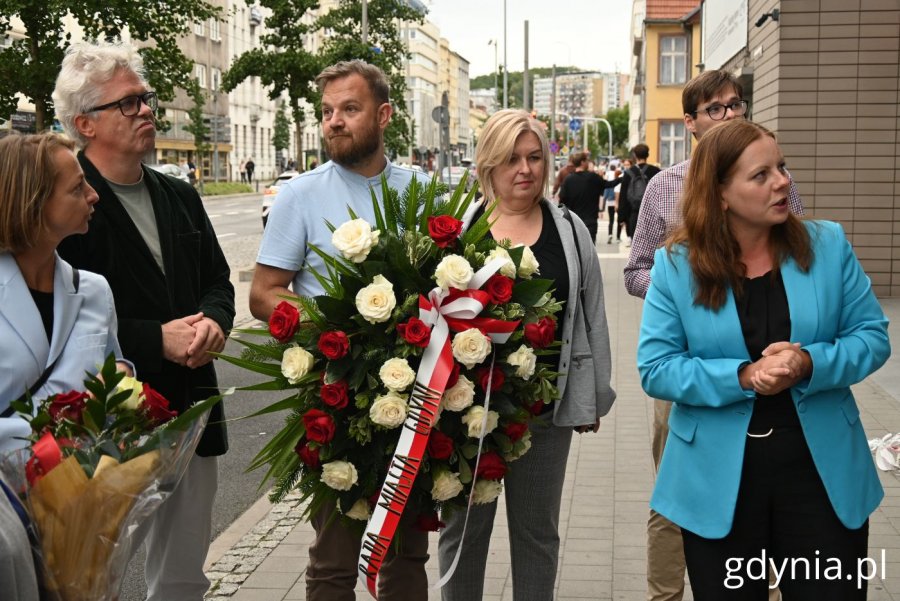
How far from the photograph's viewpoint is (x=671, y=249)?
3463 mm

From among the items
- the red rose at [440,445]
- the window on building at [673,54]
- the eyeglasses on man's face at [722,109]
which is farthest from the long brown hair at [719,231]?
the window on building at [673,54]

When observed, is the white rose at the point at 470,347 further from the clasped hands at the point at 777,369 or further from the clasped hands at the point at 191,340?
the clasped hands at the point at 191,340

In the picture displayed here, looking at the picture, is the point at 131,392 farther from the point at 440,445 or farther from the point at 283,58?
the point at 283,58

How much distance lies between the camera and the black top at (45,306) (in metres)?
3.10

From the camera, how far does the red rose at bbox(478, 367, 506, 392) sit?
344 cm

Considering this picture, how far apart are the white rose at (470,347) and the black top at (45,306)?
109cm

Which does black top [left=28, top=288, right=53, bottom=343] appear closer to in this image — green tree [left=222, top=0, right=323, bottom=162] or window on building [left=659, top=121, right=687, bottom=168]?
green tree [left=222, top=0, right=323, bottom=162]

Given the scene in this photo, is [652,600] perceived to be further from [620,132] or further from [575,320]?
[620,132]

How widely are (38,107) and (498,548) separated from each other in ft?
27.6

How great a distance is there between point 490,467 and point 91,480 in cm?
145

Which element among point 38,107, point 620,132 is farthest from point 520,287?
point 620,132

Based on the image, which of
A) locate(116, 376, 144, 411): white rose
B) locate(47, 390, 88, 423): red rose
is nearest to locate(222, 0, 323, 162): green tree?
locate(116, 376, 144, 411): white rose

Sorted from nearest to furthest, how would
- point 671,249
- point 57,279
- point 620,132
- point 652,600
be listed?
1. point 57,279
2. point 671,249
3. point 652,600
4. point 620,132

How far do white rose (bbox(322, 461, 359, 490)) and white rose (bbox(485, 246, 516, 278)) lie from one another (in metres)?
0.72
